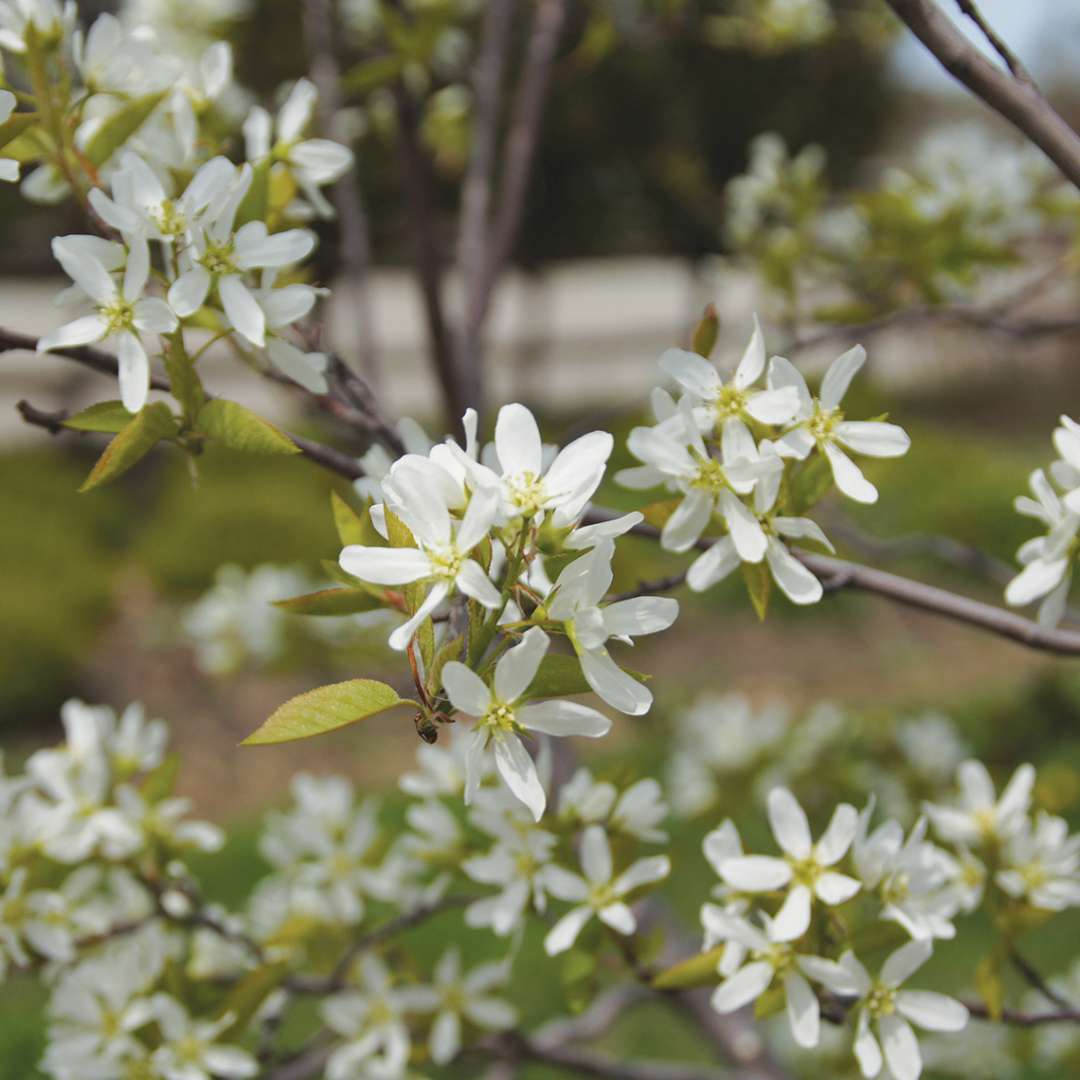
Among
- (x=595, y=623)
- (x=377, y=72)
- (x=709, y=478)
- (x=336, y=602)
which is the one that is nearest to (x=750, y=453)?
(x=709, y=478)

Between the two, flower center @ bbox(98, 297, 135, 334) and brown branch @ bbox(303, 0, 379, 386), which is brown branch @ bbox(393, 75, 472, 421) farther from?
flower center @ bbox(98, 297, 135, 334)

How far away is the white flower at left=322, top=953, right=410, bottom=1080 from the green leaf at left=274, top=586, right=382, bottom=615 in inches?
16.9

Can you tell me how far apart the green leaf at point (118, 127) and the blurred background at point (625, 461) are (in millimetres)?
283

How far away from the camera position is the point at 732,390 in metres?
0.63

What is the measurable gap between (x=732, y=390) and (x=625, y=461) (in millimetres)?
5280

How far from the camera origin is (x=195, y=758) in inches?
152

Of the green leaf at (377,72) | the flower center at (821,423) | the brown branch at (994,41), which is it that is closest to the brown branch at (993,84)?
the brown branch at (994,41)

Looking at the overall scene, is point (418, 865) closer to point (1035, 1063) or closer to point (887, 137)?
point (1035, 1063)

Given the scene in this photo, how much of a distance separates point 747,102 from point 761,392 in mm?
8122

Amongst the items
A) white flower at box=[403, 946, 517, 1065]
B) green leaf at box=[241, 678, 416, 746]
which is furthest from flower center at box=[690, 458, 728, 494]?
white flower at box=[403, 946, 517, 1065]

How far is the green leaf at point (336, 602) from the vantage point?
634 mm

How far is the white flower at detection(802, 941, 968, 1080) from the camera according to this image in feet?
2.19

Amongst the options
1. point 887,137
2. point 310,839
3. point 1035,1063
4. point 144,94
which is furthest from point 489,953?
point 887,137

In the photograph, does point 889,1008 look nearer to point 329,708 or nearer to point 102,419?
point 329,708
